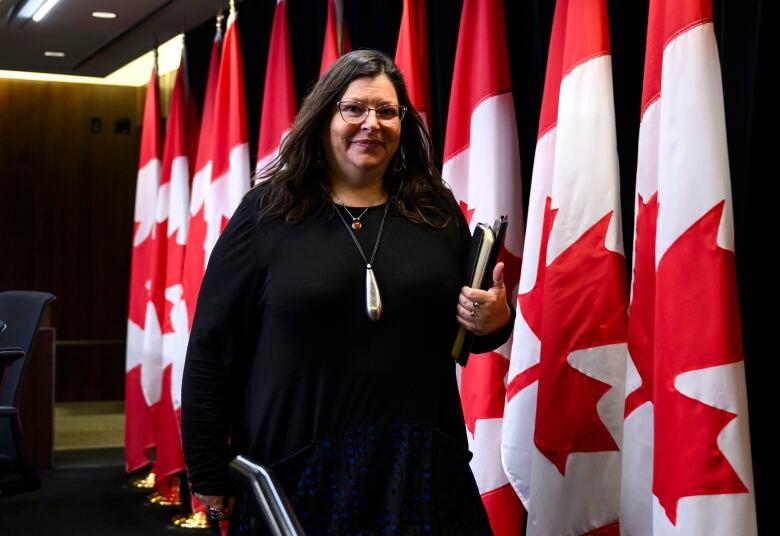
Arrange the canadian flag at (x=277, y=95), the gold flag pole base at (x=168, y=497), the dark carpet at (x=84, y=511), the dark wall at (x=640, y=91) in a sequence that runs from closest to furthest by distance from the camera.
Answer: the dark wall at (x=640, y=91)
the canadian flag at (x=277, y=95)
the dark carpet at (x=84, y=511)
the gold flag pole base at (x=168, y=497)

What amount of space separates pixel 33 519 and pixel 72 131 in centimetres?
456

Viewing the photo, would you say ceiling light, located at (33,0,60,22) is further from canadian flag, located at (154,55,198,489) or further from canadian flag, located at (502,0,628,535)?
canadian flag, located at (502,0,628,535)

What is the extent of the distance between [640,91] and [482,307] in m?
1.37

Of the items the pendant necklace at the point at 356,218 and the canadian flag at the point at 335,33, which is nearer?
the pendant necklace at the point at 356,218

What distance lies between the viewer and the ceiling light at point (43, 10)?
600cm

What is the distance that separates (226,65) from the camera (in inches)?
207

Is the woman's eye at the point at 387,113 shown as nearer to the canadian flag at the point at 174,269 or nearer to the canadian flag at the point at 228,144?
the canadian flag at the point at 228,144

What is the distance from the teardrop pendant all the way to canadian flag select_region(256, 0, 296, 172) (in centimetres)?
288

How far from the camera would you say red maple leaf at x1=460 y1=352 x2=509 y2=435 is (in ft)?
10.7

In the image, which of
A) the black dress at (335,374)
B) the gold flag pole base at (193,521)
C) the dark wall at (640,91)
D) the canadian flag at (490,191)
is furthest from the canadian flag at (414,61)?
the gold flag pole base at (193,521)

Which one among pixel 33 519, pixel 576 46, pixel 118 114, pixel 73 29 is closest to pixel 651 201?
pixel 576 46

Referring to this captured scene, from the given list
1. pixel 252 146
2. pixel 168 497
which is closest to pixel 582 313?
pixel 252 146

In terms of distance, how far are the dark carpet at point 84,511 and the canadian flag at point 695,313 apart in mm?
3353

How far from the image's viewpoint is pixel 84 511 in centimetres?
570
